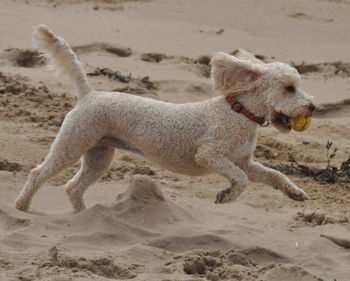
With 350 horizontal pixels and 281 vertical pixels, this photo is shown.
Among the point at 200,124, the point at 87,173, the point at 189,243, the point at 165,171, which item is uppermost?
the point at 200,124

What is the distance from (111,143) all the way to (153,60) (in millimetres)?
4482

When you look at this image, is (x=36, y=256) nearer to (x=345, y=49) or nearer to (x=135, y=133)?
(x=135, y=133)

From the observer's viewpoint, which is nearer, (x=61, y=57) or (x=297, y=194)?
(x=297, y=194)

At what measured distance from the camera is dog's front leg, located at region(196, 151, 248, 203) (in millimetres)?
6660

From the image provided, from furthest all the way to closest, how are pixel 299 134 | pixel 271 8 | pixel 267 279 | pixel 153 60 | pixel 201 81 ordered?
pixel 271 8 < pixel 153 60 < pixel 201 81 < pixel 299 134 < pixel 267 279

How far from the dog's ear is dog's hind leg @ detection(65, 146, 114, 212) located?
102 cm

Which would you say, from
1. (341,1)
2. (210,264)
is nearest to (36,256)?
(210,264)

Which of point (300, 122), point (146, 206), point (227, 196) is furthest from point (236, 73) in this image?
point (146, 206)

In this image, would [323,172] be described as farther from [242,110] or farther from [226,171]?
[226,171]

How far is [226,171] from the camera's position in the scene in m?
6.69

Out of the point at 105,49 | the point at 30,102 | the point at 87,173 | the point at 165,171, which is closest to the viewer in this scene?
the point at 87,173

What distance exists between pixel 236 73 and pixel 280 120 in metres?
0.44

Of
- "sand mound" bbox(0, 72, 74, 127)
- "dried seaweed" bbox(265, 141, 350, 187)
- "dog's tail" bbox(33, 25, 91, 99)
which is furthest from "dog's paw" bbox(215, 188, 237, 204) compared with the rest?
"sand mound" bbox(0, 72, 74, 127)

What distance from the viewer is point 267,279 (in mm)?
6047
